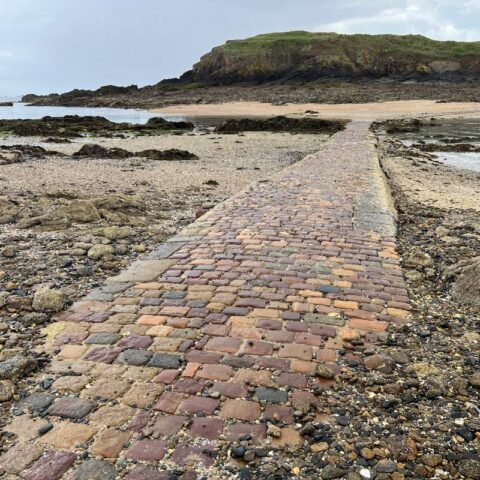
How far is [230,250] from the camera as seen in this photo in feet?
18.2

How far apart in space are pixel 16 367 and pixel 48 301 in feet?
3.57

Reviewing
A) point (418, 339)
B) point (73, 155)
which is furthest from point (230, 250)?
point (73, 155)

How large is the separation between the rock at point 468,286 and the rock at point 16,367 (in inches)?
141

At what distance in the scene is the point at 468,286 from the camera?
4.47 m


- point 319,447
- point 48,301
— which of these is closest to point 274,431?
point 319,447

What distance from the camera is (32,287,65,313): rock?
413 centimetres

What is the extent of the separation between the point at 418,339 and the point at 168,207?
632 centimetres

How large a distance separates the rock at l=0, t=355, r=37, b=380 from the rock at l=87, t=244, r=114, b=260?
239 centimetres

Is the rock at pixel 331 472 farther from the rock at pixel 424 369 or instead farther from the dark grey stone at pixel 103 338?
the dark grey stone at pixel 103 338

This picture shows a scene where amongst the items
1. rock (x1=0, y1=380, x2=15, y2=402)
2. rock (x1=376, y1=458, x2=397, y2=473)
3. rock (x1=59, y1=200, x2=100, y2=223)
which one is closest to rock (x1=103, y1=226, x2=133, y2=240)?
rock (x1=59, y1=200, x2=100, y2=223)

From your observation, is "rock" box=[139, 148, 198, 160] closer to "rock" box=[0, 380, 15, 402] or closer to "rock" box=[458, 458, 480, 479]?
"rock" box=[0, 380, 15, 402]

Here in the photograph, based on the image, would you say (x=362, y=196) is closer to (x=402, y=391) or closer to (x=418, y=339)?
(x=418, y=339)

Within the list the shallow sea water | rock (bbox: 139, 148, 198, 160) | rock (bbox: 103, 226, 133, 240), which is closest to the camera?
rock (bbox: 103, 226, 133, 240)

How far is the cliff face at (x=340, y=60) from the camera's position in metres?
74.6
